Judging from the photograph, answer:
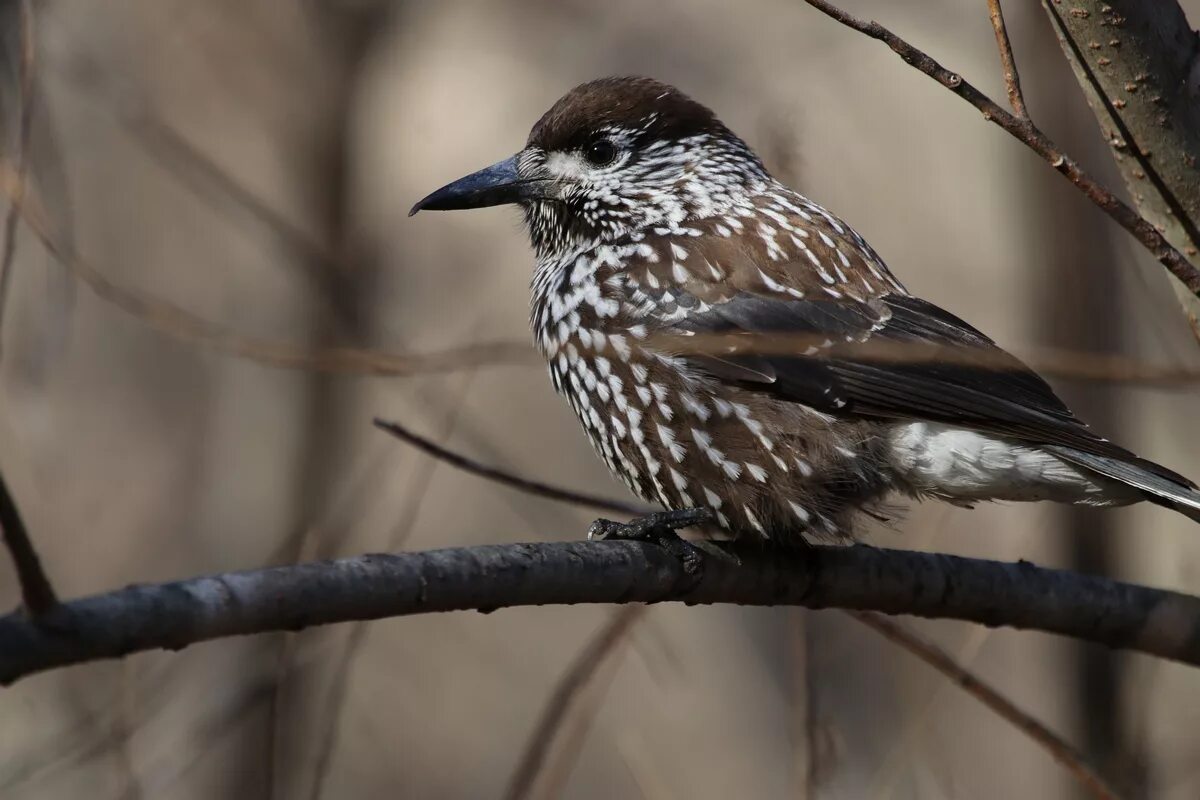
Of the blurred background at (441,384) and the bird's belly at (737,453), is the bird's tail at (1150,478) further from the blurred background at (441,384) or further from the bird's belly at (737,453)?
the blurred background at (441,384)

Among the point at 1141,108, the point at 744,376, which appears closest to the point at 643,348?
the point at 744,376

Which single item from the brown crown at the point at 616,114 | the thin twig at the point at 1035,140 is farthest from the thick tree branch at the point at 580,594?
the brown crown at the point at 616,114

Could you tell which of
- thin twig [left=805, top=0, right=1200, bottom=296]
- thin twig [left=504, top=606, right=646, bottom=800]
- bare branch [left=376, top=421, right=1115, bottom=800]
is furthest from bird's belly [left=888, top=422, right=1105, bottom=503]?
thin twig [left=805, top=0, right=1200, bottom=296]

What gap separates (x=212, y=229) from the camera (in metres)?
8.06

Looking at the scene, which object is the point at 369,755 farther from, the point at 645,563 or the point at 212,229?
the point at 645,563

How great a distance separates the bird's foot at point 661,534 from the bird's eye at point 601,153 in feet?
4.34

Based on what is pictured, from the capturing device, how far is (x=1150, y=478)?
294cm

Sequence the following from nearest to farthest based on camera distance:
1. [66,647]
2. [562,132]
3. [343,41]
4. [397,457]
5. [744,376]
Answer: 1. [66,647]
2. [744,376]
3. [562,132]
4. [343,41]
5. [397,457]

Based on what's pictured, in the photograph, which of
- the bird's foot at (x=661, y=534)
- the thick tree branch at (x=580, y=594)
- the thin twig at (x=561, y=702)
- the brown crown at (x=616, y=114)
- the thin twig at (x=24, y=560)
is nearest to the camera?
the thin twig at (x=24, y=560)

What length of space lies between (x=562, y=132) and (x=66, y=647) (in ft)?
8.37

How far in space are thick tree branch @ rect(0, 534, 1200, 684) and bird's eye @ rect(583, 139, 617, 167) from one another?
4.36 feet

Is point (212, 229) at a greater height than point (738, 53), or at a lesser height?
lesser

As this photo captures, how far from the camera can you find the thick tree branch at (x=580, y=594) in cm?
176

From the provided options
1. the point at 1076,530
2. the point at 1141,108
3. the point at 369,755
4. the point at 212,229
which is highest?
the point at 1141,108
